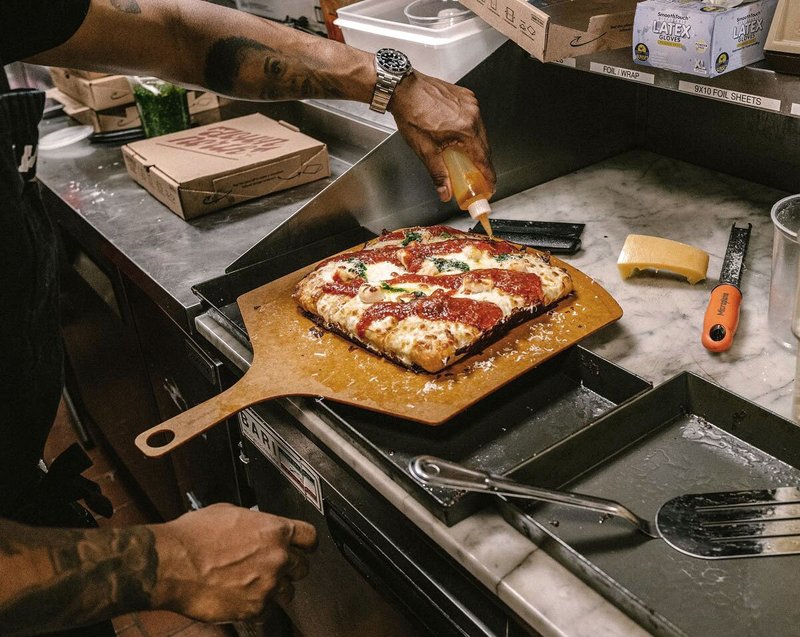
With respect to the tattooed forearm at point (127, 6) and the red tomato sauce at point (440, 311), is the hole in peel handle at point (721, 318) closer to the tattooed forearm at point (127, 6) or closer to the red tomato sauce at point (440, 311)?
the red tomato sauce at point (440, 311)

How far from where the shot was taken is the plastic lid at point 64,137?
8.37 feet

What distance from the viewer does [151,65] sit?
5.26 feet

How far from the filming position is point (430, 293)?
4.59 ft

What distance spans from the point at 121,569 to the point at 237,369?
0.52 m

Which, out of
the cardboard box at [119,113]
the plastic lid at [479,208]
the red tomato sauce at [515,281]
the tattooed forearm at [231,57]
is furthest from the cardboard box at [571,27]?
the cardboard box at [119,113]

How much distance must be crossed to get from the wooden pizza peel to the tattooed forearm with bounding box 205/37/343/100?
550 mm

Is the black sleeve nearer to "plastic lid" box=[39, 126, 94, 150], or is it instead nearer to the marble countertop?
the marble countertop

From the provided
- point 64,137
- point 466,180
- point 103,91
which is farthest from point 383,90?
point 64,137

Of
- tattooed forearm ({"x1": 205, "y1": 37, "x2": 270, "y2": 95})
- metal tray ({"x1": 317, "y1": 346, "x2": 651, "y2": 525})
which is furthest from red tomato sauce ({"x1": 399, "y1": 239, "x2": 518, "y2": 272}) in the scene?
tattooed forearm ({"x1": 205, "y1": 37, "x2": 270, "y2": 95})

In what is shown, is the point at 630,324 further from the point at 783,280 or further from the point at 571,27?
the point at 571,27

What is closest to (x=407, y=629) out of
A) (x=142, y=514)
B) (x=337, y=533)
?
(x=337, y=533)

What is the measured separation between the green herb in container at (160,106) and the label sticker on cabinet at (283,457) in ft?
4.14

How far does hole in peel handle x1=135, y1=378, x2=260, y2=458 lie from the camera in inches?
44.4

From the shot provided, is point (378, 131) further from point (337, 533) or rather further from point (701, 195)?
point (337, 533)
